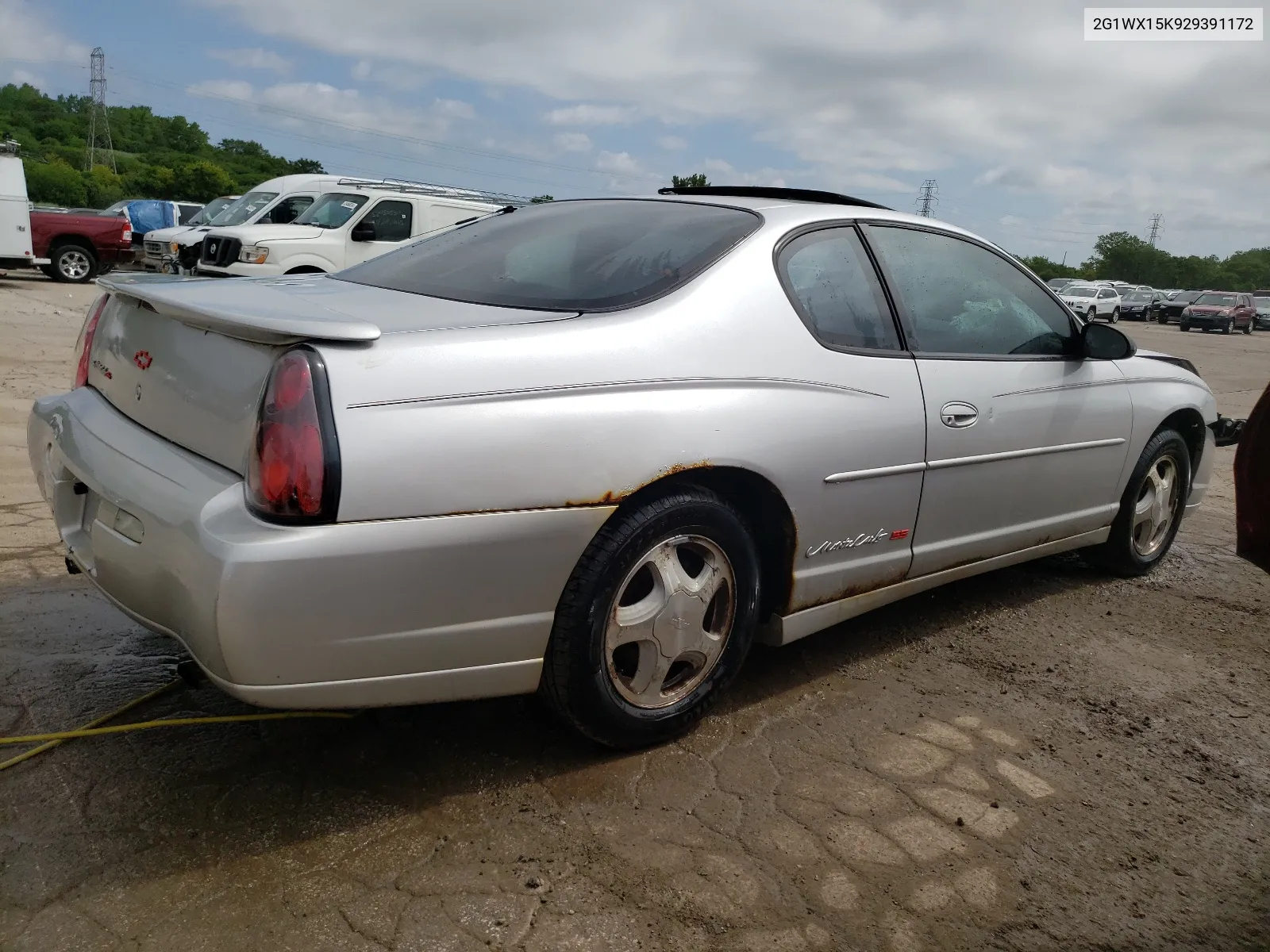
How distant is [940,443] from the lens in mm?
3184

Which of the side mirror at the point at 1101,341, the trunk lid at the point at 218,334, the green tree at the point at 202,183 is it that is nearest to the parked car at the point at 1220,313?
the side mirror at the point at 1101,341

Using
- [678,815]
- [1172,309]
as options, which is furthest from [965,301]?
[1172,309]

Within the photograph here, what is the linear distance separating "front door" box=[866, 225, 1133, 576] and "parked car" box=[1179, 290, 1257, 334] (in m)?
38.1

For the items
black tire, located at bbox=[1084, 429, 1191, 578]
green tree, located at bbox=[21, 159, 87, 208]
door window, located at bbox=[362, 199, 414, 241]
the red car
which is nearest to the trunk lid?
black tire, located at bbox=[1084, 429, 1191, 578]

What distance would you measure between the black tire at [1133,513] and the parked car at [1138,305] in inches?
1671

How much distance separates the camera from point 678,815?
2.43 m

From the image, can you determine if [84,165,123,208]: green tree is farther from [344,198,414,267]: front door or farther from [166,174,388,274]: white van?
[344,198,414,267]: front door

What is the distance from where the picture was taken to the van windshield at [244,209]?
14820 millimetres

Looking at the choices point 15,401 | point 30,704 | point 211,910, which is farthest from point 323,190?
point 211,910

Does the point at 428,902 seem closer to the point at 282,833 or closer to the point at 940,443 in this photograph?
the point at 282,833

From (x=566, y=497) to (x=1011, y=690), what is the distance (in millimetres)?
1823

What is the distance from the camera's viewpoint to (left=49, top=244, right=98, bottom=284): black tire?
1748 cm

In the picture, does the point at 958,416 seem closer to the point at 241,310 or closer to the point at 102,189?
the point at 241,310

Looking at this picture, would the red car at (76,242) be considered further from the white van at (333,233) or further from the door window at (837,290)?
the door window at (837,290)
